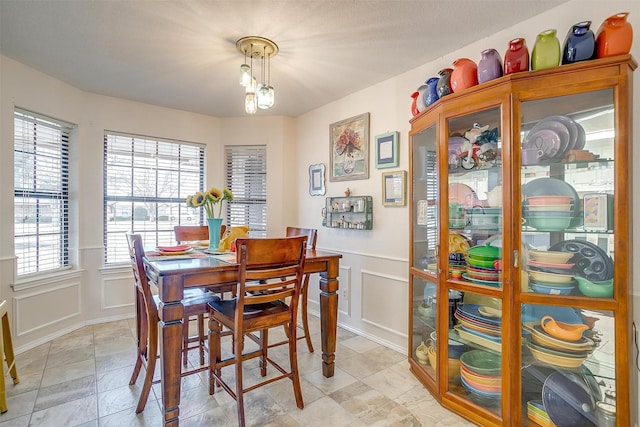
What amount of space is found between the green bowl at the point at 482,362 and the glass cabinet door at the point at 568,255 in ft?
0.49

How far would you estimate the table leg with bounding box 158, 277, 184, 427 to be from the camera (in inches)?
64.0

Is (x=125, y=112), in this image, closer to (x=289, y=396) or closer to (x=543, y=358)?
(x=289, y=396)

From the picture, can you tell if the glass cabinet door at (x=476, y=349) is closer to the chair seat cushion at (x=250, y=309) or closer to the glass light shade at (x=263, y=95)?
the chair seat cushion at (x=250, y=309)

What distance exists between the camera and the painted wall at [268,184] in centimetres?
265

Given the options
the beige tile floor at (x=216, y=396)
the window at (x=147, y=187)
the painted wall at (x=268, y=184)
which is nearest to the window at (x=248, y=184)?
the painted wall at (x=268, y=184)

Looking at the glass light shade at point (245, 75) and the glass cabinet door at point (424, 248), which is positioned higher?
the glass light shade at point (245, 75)

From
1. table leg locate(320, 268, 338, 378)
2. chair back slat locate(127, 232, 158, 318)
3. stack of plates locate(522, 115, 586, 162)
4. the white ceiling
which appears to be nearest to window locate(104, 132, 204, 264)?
the white ceiling

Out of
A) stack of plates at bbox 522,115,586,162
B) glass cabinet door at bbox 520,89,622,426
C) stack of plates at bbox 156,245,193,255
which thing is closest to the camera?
glass cabinet door at bbox 520,89,622,426

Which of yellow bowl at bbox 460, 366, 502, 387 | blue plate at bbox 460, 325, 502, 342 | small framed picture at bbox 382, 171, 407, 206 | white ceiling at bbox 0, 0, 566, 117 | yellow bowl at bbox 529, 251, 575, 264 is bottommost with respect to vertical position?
yellow bowl at bbox 460, 366, 502, 387

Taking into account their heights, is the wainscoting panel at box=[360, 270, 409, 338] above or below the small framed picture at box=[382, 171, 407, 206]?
below

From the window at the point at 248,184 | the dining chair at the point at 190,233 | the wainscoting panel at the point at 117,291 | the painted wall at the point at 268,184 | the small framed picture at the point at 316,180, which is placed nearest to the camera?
the painted wall at the point at 268,184

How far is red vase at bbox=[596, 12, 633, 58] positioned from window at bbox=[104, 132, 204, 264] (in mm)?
4034

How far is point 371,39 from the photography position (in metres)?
2.24

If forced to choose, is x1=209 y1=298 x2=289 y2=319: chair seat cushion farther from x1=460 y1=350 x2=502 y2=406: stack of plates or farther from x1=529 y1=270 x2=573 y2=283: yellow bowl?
x1=529 y1=270 x2=573 y2=283: yellow bowl
